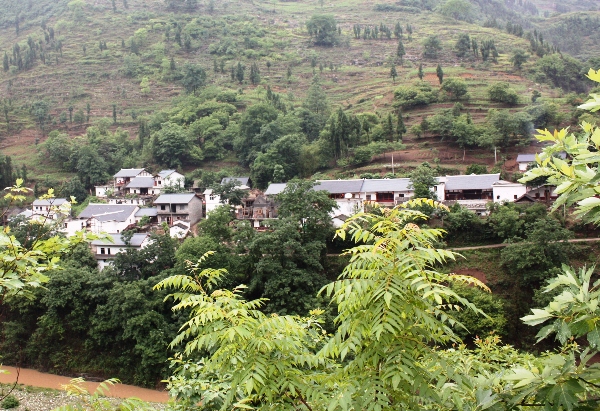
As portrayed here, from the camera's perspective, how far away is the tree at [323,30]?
227 ft

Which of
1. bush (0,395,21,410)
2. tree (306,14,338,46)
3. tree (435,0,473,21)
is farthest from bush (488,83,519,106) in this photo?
tree (435,0,473,21)

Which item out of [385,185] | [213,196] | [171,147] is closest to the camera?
[385,185]

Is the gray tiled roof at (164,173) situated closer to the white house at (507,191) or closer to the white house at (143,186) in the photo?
the white house at (143,186)

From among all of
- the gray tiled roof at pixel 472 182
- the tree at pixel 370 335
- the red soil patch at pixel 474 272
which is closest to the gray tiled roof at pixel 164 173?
the gray tiled roof at pixel 472 182

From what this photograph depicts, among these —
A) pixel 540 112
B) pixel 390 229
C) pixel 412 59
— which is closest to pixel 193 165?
pixel 540 112

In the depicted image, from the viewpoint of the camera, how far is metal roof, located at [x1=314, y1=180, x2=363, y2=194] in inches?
1131

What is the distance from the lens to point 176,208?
30625 millimetres

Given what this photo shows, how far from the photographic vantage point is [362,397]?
2.79m

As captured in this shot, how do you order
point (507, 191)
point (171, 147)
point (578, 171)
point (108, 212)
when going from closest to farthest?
point (578, 171)
point (507, 191)
point (108, 212)
point (171, 147)

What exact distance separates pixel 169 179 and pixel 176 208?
5403 millimetres

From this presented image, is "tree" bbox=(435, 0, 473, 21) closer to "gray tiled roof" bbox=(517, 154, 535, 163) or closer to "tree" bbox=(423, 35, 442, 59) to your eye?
"tree" bbox=(423, 35, 442, 59)

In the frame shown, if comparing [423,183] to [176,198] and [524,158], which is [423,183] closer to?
[524,158]

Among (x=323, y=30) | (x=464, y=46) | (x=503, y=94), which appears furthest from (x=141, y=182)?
(x=323, y=30)

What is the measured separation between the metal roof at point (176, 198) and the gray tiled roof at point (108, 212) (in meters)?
1.79
